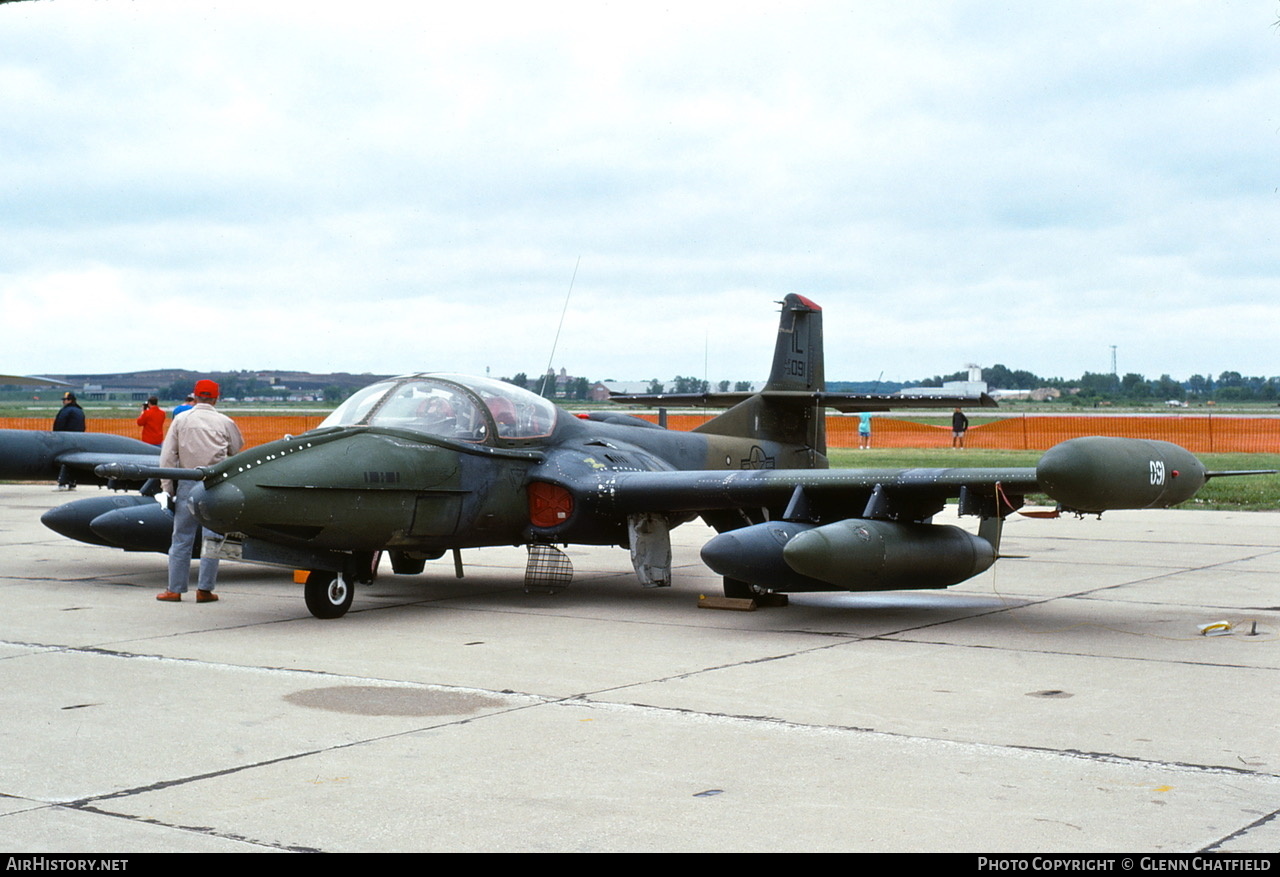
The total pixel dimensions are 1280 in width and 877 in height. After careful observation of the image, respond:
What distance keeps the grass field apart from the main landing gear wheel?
42.1ft

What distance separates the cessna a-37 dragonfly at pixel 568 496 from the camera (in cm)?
932

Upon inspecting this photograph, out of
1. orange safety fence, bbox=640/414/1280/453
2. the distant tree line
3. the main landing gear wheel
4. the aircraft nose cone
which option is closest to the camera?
the aircraft nose cone

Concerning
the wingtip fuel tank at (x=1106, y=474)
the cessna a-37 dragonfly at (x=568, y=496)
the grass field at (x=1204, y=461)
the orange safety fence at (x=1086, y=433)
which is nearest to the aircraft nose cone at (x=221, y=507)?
the cessna a-37 dragonfly at (x=568, y=496)

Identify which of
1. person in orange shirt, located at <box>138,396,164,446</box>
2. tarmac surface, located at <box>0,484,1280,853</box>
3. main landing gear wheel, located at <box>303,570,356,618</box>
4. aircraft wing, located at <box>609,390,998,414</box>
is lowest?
tarmac surface, located at <box>0,484,1280,853</box>

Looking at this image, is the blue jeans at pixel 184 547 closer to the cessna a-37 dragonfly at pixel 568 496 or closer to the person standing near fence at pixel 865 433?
the cessna a-37 dragonfly at pixel 568 496

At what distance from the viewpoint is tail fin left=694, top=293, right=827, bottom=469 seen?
13742 millimetres

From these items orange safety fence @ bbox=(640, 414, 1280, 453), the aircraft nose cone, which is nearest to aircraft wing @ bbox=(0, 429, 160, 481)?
the aircraft nose cone

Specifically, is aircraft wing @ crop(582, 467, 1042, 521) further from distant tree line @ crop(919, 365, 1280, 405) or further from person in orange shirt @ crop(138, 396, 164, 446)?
distant tree line @ crop(919, 365, 1280, 405)

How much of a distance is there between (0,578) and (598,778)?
9661 millimetres

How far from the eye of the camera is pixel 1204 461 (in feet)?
98.3

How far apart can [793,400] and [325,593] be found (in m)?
5.75

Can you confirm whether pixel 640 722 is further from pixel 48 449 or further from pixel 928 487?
pixel 48 449

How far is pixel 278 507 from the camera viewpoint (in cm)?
927

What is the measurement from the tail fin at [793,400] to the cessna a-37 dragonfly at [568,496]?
1641mm
